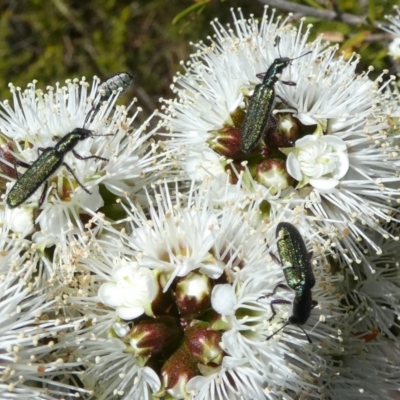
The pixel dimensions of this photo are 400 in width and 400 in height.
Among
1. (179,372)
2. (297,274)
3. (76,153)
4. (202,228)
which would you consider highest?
(76,153)

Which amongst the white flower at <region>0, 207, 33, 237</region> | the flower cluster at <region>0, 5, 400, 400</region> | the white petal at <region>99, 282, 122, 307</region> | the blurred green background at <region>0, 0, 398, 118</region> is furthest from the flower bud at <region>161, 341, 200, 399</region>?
the blurred green background at <region>0, 0, 398, 118</region>

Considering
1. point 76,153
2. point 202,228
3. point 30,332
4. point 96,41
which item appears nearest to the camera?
point 30,332

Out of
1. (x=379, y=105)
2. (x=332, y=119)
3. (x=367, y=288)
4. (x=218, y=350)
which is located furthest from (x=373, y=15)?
(x=218, y=350)

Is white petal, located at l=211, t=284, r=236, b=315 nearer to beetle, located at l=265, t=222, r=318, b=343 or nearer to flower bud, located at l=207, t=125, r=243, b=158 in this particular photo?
beetle, located at l=265, t=222, r=318, b=343

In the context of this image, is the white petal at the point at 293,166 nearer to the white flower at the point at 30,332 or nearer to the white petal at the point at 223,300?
the white petal at the point at 223,300

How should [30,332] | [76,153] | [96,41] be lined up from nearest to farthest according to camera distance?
[30,332], [76,153], [96,41]

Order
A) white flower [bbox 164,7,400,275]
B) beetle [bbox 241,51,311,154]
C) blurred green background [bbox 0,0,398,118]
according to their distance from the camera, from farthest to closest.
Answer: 1. blurred green background [bbox 0,0,398,118]
2. white flower [bbox 164,7,400,275]
3. beetle [bbox 241,51,311,154]

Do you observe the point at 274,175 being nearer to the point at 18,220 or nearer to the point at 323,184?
the point at 323,184

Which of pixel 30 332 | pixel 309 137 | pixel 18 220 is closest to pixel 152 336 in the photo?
pixel 30 332
